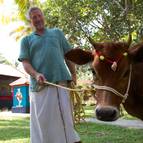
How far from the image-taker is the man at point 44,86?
19.0 ft

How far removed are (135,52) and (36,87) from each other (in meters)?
1.54

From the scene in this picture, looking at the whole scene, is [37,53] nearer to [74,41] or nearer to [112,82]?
[112,82]

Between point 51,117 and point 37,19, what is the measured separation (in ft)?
4.21

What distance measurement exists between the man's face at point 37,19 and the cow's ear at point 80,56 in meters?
0.67

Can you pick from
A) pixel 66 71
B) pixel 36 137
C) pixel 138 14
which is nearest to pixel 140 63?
pixel 66 71

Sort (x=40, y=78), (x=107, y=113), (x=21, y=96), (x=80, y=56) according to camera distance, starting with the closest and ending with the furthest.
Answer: (x=107, y=113) → (x=80, y=56) → (x=40, y=78) → (x=21, y=96)

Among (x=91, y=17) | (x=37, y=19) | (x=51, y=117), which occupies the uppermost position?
(x=91, y=17)

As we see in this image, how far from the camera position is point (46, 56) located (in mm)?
5781

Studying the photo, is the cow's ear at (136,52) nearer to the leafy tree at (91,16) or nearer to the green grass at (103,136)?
the green grass at (103,136)

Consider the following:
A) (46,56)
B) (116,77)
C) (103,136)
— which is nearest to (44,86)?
(46,56)

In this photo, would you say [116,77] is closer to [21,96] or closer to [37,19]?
[37,19]

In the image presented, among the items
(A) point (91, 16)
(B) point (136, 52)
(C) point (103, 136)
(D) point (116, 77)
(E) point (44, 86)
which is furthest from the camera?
(A) point (91, 16)

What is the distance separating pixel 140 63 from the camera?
16.7 feet

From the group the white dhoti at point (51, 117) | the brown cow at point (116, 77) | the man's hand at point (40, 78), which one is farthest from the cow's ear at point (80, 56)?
the white dhoti at point (51, 117)
